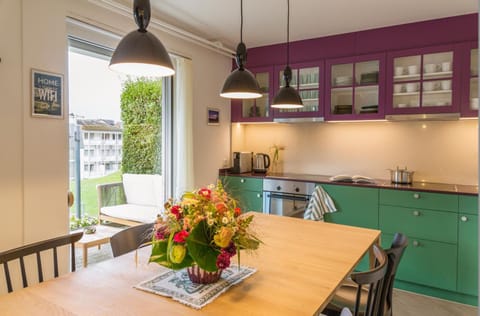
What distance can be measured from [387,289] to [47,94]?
7.83ft

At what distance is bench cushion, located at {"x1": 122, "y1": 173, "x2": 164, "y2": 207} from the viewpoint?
10.1 ft

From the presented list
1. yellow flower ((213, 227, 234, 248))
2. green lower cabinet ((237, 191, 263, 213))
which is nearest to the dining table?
yellow flower ((213, 227, 234, 248))

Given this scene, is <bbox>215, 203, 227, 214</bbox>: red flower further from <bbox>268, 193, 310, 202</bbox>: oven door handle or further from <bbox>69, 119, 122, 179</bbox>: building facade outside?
<bbox>268, 193, 310, 202</bbox>: oven door handle

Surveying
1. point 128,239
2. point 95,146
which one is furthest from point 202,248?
point 95,146

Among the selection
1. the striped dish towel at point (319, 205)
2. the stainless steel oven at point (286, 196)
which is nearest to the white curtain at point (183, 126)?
the stainless steel oven at point (286, 196)

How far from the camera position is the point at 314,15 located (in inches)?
117

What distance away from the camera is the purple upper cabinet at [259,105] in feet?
12.8

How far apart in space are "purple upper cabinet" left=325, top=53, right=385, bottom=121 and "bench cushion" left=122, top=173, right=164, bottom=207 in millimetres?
1967

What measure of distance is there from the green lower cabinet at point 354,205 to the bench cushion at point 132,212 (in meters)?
A: 1.79

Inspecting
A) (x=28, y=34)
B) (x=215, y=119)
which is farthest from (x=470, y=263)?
(x=28, y=34)

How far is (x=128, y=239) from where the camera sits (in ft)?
5.94

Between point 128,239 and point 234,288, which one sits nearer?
point 234,288

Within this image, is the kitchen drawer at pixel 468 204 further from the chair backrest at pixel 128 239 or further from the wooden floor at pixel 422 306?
the chair backrest at pixel 128 239

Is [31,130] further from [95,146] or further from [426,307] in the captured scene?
[426,307]
